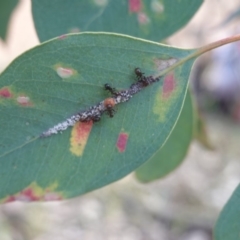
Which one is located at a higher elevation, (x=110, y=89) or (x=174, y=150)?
(x=174, y=150)

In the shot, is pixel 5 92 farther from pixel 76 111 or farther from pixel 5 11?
pixel 5 11

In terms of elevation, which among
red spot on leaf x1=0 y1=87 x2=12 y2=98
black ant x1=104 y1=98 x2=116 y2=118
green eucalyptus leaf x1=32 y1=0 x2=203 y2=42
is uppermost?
green eucalyptus leaf x1=32 y1=0 x2=203 y2=42

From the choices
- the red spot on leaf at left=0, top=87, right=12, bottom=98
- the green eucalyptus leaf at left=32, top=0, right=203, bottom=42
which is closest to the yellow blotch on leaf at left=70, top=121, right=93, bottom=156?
the red spot on leaf at left=0, top=87, right=12, bottom=98

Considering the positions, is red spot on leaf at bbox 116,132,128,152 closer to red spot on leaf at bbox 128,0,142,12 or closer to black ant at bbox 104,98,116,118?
black ant at bbox 104,98,116,118

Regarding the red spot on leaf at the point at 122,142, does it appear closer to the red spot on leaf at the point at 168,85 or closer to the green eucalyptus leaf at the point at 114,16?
the red spot on leaf at the point at 168,85

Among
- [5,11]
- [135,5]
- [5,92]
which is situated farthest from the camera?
[5,11]

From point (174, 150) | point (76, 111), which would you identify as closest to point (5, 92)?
point (76, 111)
